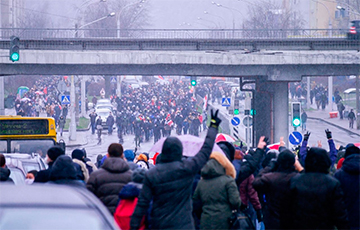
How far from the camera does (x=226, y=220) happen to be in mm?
6355

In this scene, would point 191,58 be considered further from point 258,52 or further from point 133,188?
point 133,188

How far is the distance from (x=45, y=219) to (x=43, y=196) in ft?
0.99

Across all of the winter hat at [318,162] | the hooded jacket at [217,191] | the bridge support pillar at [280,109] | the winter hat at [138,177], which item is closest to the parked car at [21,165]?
the winter hat at [138,177]

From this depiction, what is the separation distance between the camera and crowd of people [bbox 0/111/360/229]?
562cm

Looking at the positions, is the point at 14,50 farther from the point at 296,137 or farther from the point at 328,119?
the point at 328,119

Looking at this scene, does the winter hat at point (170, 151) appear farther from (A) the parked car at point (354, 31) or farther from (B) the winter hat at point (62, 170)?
(A) the parked car at point (354, 31)

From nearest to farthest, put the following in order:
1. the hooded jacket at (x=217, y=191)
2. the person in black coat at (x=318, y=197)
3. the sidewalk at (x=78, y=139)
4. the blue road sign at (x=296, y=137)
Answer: the person in black coat at (x=318, y=197)
the hooded jacket at (x=217, y=191)
the blue road sign at (x=296, y=137)
the sidewalk at (x=78, y=139)

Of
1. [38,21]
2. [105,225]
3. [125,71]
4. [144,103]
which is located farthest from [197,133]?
[38,21]

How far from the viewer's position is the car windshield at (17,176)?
28.2 feet

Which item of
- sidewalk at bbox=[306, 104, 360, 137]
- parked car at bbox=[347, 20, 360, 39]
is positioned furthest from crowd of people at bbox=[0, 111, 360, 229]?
sidewalk at bbox=[306, 104, 360, 137]

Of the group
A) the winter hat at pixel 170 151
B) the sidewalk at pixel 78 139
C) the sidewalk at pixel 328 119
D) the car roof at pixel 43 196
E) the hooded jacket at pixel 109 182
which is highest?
the winter hat at pixel 170 151

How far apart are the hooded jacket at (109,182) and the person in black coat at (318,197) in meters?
1.76

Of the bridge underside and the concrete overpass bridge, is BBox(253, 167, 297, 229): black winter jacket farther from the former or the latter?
the bridge underside

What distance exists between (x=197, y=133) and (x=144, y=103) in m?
10.5
